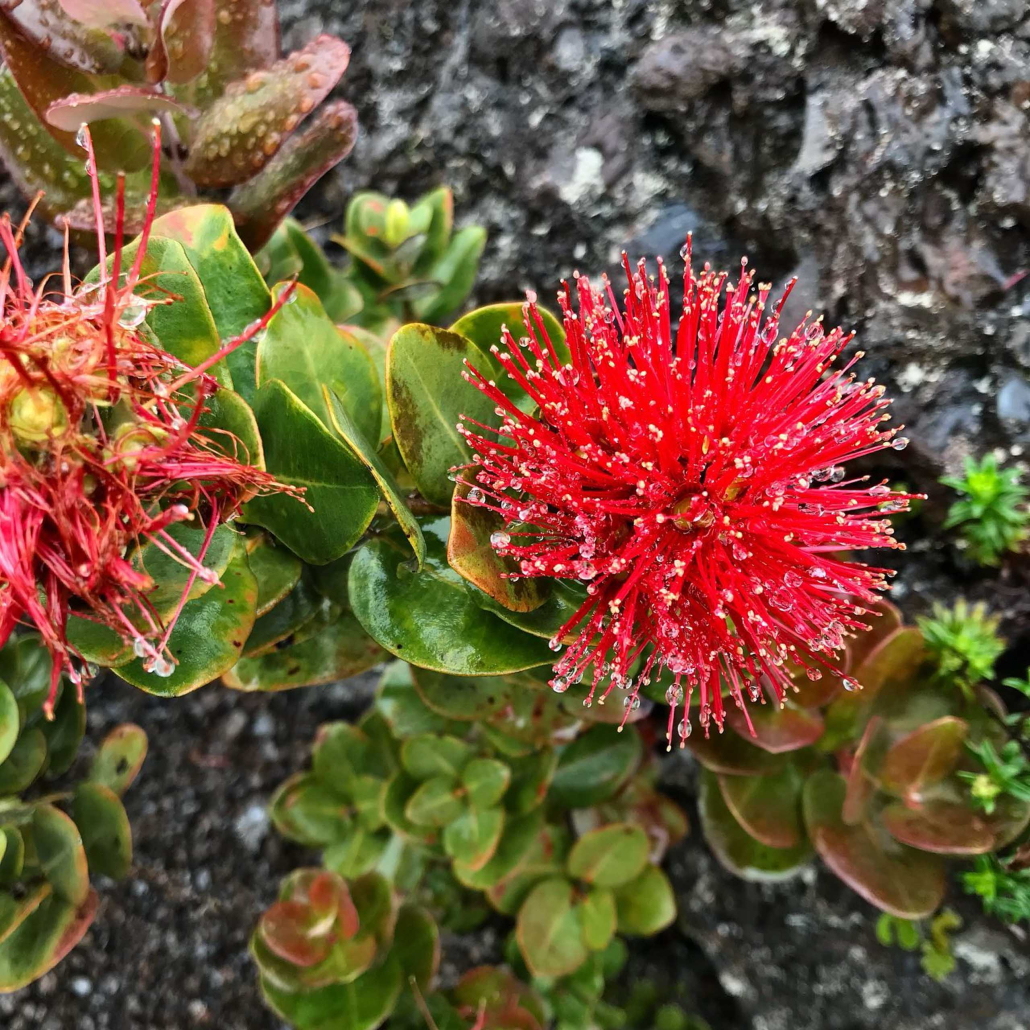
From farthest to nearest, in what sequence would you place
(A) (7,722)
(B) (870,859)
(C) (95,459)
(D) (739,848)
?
(D) (739,848) → (B) (870,859) → (A) (7,722) → (C) (95,459)

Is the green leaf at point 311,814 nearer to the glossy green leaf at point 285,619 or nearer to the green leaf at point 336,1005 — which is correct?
the green leaf at point 336,1005

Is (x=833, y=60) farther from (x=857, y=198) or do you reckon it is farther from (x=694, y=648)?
(x=694, y=648)

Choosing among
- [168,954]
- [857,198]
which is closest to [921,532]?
[857,198]

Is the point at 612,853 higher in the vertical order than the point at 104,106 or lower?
lower

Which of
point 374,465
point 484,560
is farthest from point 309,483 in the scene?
point 484,560

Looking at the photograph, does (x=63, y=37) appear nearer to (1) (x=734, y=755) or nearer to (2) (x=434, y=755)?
(2) (x=434, y=755)

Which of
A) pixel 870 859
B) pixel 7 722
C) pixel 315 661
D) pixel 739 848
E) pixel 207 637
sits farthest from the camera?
pixel 739 848
